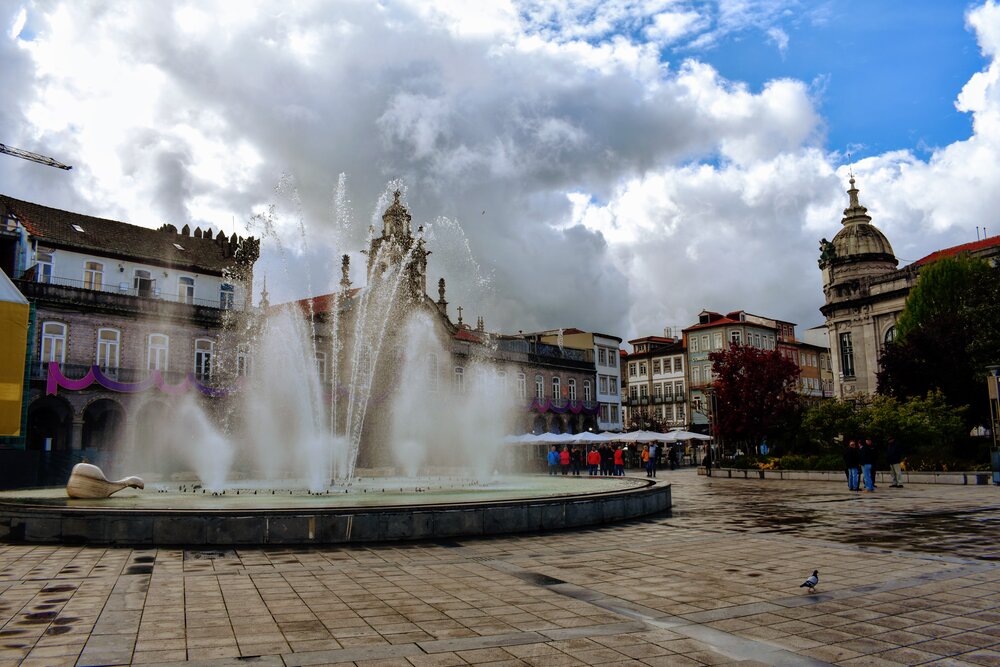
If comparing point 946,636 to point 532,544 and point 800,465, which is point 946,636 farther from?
point 800,465

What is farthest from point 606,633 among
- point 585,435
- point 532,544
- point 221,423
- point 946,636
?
point 221,423

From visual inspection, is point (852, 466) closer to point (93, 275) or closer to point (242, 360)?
point (242, 360)

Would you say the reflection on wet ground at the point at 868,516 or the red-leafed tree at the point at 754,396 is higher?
the red-leafed tree at the point at 754,396

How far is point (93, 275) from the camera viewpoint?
3794 cm

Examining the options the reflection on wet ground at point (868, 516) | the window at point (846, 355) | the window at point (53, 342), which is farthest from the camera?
the window at point (846, 355)

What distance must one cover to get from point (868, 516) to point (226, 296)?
3890cm

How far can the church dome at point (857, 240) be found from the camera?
57.4m

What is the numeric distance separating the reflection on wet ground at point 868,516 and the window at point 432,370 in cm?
3205

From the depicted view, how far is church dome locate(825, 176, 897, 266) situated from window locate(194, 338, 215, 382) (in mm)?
47834

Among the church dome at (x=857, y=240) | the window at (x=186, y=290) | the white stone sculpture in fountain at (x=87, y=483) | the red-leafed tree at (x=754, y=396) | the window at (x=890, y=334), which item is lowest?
the white stone sculpture in fountain at (x=87, y=483)

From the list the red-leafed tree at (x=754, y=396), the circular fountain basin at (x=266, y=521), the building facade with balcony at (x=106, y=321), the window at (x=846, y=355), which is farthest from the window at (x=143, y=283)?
the window at (x=846, y=355)

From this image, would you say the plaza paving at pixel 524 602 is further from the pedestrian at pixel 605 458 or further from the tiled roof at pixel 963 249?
the tiled roof at pixel 963 249

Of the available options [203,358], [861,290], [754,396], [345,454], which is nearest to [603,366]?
[861,290]

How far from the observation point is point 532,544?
10.4 m
